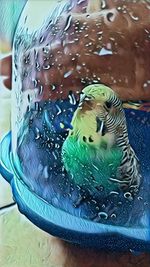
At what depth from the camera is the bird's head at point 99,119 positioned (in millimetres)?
1286

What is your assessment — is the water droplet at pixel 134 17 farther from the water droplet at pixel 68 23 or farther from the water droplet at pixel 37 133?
Answer: the water droplet at pixel 37 133

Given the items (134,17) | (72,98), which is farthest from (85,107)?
(134,17)

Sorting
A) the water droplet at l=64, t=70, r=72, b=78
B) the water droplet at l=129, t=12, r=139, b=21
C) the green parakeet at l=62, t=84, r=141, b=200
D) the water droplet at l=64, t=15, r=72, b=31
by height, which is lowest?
the green parakeet at l=62, t=84, r=141, b=200

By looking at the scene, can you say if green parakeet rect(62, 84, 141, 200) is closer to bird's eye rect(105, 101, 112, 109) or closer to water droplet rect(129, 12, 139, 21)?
bird's eye rect(105, 101, 112, 109)

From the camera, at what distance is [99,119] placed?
1.29 meters

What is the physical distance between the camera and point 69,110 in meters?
1.31

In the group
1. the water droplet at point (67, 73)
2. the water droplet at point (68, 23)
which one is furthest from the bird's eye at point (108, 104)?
the water droplet at point (68, 23)

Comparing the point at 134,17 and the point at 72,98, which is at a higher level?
the point at 134,17

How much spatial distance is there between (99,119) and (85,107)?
0.05 metres

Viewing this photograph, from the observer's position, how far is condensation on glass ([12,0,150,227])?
1.29 metres

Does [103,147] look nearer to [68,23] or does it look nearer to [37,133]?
[37,133]

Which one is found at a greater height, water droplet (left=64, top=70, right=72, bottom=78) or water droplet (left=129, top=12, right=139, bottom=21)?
water droplet (left=129, top=12, right=139, bottom=21)

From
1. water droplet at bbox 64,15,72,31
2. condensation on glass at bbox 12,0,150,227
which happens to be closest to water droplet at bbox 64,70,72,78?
condensation on glass at bbox 12,0,150,227

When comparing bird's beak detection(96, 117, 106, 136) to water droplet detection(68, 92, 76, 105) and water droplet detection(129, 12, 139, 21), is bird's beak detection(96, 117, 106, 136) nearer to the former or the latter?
water droplet detection(68, 92, 76, 105)
